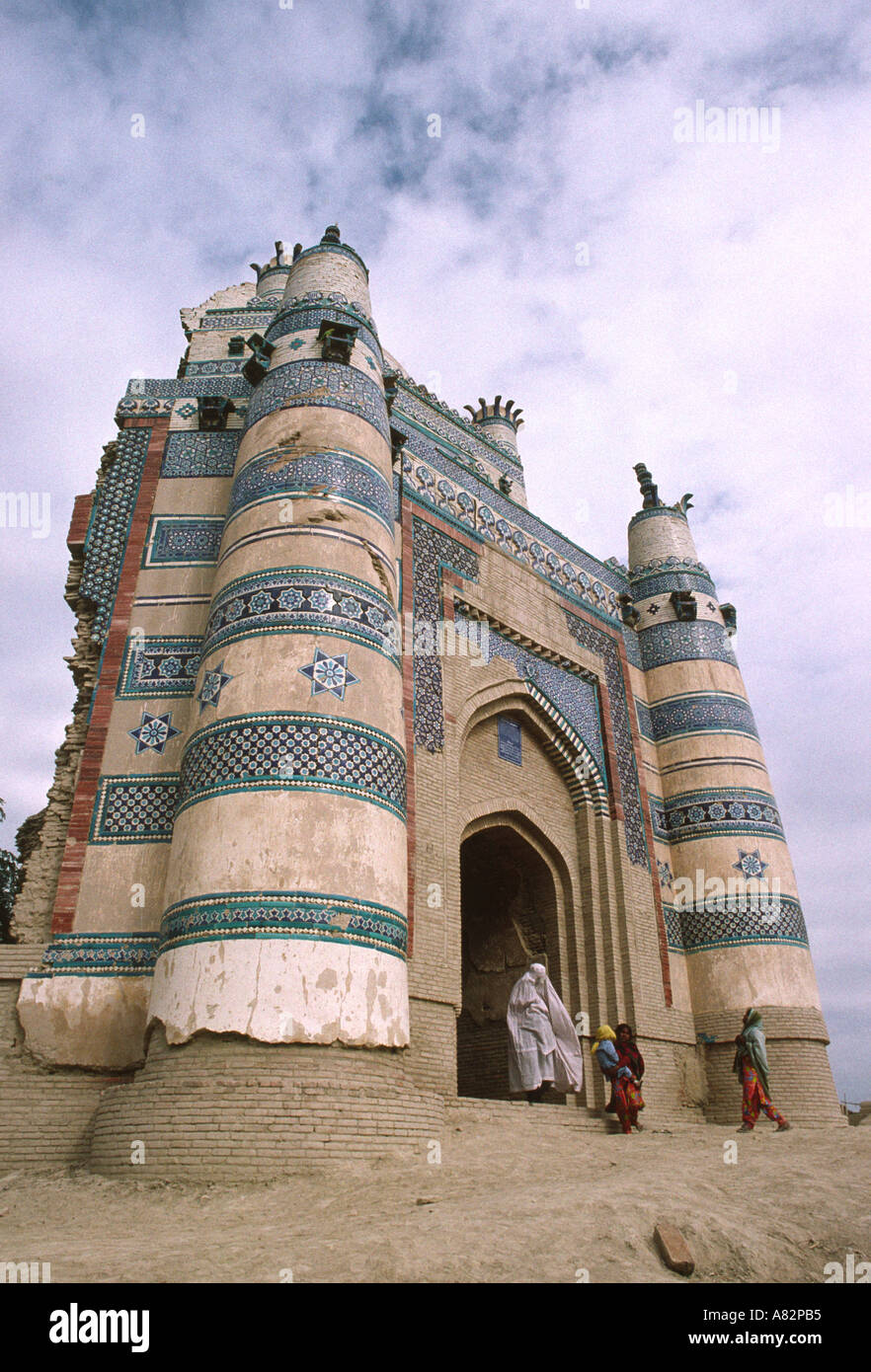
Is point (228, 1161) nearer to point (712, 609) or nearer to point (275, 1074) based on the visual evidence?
point (275, 1074)

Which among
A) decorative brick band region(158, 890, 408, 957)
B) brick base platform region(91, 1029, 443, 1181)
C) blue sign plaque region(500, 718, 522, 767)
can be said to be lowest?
brick base platform region(91, 1029, 443, 1181)

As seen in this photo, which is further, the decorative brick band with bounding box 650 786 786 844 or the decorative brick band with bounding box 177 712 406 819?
the decorative brick band with bounding box 650 786 786 844

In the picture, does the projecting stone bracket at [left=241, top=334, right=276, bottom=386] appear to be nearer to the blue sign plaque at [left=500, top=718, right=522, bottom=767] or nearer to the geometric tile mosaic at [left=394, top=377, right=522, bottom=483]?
the geometric tile mosaic at [left=394, top=377, right=522, bottom=483]

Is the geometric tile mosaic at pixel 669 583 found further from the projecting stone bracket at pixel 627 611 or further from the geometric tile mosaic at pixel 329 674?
the geometric tile mosaic at pixel 329 674

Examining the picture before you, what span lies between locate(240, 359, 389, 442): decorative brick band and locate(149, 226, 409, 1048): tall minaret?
0.02 m

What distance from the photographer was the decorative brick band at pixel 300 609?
6.29m

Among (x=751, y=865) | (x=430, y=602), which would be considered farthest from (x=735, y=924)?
(x=430, y=602)

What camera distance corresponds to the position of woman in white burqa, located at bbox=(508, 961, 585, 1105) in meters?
7.64

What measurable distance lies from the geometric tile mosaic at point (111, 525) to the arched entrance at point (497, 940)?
4031 mm

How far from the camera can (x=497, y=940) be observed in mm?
9758

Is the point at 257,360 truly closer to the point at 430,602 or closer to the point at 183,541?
the point at 183,541

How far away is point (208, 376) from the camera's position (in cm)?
930

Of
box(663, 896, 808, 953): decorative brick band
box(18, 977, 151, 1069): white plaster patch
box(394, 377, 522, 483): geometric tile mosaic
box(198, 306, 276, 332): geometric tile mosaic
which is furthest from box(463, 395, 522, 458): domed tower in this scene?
box(18, 977, 151, 1069): white plaster patch

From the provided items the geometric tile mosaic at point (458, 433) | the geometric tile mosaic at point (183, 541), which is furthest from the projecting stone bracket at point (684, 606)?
the geometric tile mosaic at point (183, 541)
